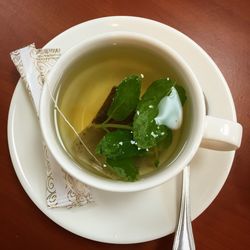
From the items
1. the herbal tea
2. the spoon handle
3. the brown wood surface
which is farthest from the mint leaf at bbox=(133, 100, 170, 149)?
the brown wood surface

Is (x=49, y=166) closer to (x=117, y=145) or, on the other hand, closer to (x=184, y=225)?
(x=117, y=145)

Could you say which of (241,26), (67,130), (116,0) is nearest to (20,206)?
(67,130)

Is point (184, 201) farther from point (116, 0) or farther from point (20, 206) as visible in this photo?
point (116, 0)

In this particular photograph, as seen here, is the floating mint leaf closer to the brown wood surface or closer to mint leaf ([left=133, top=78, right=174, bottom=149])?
mint leaf ([left=133, top=78, right=174, bottom=149])

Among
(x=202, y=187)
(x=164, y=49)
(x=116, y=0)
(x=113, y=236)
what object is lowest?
(x=113, y=236)

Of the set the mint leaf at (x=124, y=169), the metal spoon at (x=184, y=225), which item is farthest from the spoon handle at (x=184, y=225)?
the mint leaf at (x=124, y=169)
